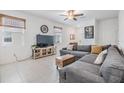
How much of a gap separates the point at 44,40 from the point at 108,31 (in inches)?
162

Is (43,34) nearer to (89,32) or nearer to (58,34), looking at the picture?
(58,34)

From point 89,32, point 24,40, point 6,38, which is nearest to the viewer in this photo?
point 6,38

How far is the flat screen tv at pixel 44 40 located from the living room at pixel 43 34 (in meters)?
0.19

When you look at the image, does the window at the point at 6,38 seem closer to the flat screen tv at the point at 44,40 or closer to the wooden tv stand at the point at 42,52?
the wooden tv stand at the point at 42,52

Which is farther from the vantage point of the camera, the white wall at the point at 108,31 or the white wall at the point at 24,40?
the white wall at the point at 108,31

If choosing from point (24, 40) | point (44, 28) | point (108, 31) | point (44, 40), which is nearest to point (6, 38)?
point (24, 40)

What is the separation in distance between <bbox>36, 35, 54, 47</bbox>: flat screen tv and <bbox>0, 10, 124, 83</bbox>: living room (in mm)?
190

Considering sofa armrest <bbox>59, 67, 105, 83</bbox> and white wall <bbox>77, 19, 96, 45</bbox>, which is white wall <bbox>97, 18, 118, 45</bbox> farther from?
sofa armrest <bbox>59, 67, 105, 83</bbox>

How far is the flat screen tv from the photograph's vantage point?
5621 millimetres

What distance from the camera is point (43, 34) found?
238 inches

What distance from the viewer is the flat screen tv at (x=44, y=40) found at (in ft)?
18.4

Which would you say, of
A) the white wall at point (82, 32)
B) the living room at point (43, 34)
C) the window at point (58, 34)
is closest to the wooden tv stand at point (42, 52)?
the living room at point (43, 34)
